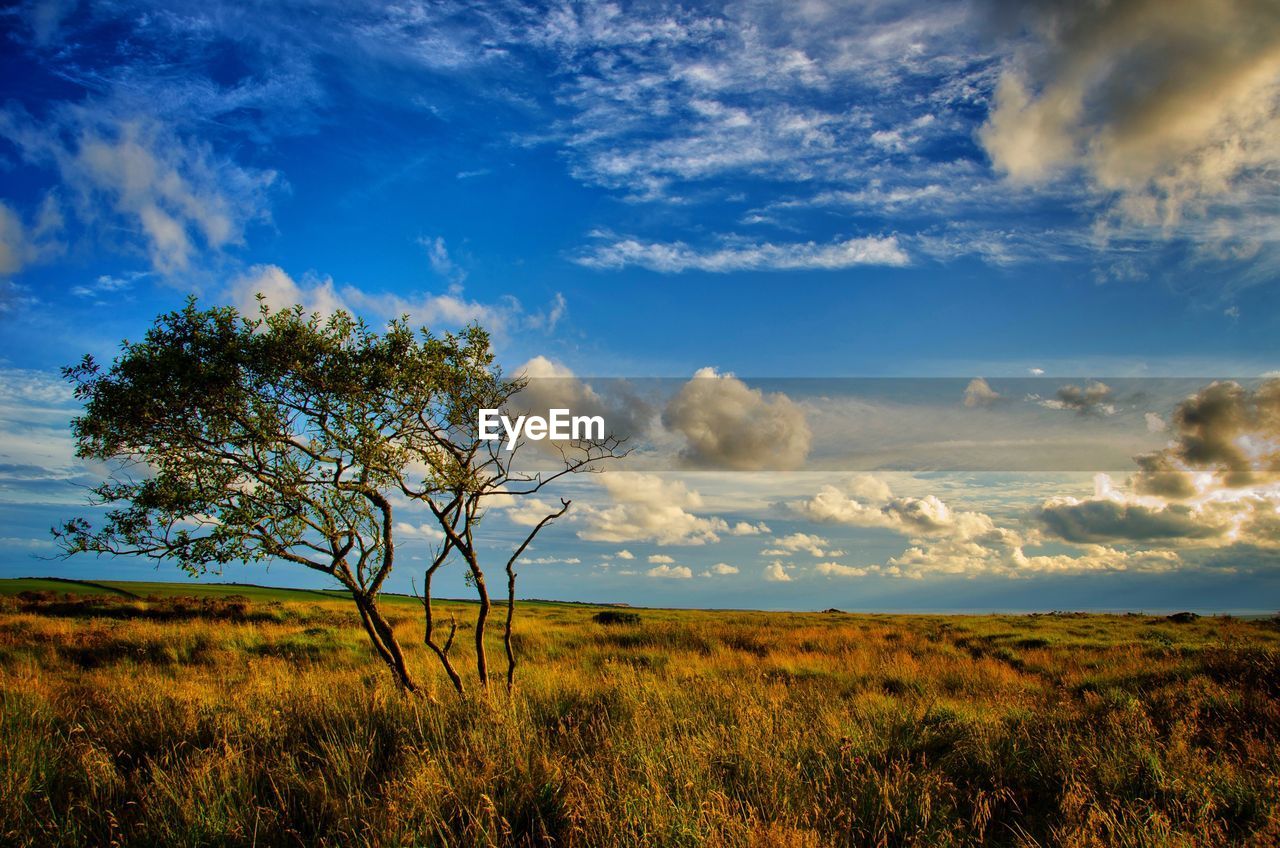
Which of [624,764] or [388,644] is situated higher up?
[388,644]

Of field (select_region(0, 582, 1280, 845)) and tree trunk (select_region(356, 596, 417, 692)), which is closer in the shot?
field (select_region(0, 582, 1280, 845))

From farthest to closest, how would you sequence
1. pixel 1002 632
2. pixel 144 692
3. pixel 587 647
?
pixel 1002 632
pixel 587 647
pixel 144 692

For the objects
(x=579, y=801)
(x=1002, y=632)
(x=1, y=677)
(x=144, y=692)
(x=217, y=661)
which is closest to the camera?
(x=579, y=801)

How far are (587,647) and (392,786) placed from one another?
1985 cm

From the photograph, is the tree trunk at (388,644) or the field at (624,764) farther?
the tree trunk at (388,644)

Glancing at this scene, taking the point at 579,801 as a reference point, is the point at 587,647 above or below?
below

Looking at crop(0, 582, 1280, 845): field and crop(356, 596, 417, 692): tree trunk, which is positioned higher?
crop(356, 596, 417, 692): tree trunk

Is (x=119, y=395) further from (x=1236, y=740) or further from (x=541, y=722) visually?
(x=1236, y=740)

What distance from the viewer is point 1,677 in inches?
575

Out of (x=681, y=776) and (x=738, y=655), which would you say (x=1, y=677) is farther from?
(x=738, y=655)

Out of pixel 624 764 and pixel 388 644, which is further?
pixel 388 644

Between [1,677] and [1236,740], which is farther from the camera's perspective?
[1,677]

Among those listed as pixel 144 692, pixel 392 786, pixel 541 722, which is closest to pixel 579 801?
pixel 392 786

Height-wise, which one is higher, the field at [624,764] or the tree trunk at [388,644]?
the tree trunk at [388,644]
